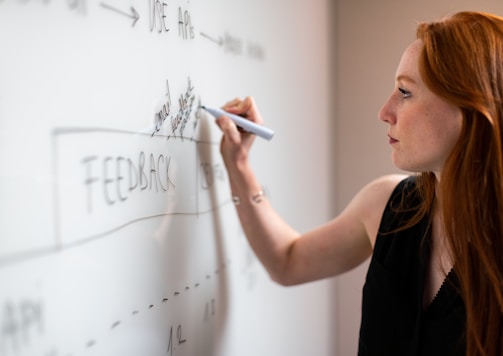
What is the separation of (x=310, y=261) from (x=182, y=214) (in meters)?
0.28

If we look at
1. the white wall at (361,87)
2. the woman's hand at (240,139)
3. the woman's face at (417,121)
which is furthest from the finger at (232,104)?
the white wall at (361,87)

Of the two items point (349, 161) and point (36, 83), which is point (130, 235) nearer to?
point (36, 83)

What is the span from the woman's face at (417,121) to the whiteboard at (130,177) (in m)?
0.23

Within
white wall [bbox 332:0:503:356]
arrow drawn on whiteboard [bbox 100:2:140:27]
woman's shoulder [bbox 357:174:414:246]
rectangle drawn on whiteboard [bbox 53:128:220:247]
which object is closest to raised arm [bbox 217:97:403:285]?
woman's shoulder [bbox 357:174:414:246]

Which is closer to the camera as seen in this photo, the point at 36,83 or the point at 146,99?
the point at 36,83

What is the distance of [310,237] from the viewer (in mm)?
851

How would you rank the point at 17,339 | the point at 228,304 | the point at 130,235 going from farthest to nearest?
the point at 228,304
the point at 130,235
the point at 17,339

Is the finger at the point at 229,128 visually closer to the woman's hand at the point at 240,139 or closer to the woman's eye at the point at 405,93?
the woman's hand at the point at 240,139

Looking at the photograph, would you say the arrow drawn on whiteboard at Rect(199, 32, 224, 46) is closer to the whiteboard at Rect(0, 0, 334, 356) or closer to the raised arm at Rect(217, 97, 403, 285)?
the whiteboard at Rect(0, 0, 334, 356)

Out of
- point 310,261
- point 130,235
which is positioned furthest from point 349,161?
point 130,235

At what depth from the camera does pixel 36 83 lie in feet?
1.36

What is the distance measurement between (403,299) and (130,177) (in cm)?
43

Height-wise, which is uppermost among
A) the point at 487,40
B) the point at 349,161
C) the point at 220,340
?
the point at 487,40

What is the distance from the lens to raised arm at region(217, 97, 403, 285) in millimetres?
769
